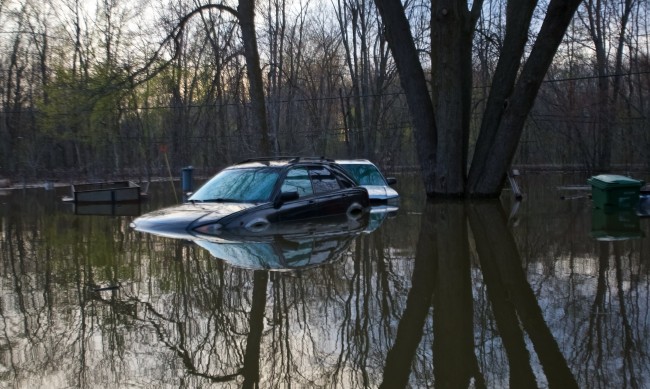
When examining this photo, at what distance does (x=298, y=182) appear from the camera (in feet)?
37.1

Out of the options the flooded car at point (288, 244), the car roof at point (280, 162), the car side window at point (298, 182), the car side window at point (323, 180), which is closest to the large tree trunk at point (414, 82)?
the car roof at point (280, 162)

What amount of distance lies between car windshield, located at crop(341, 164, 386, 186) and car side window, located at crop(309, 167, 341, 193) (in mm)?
5099

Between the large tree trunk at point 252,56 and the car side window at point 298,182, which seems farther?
the large tree trunk at point 252,56

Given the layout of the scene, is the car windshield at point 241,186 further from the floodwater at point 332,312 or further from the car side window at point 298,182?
the floodwater at point 332,312

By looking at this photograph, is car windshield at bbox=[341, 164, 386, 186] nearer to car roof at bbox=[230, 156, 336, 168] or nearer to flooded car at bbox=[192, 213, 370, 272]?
car roof at bbox=[230, 156, 336, 168]

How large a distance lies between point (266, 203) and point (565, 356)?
6.57 m

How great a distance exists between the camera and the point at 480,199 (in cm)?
1834

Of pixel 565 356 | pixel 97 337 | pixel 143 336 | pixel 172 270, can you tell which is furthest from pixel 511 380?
pixel 172 270

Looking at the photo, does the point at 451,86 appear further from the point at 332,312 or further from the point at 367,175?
the point at 332,312

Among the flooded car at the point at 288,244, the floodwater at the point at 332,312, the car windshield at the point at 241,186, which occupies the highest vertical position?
the car windshield at the point at 241,186

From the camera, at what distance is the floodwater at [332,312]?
14.0 ft

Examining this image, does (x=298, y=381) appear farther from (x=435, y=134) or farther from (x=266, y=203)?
(x=435, y=134)

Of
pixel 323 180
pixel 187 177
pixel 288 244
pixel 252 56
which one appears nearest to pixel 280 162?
pixel 323 180

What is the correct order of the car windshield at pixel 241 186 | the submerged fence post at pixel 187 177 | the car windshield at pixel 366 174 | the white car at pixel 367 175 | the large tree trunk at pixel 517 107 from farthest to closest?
the submerged fence post at pixel 187 177 < the car windshield at pixel 366 174 < the white car at pixel 367 175 < the large tree trunk at pixel 517 107 < the car windshield at pixel 241 186
